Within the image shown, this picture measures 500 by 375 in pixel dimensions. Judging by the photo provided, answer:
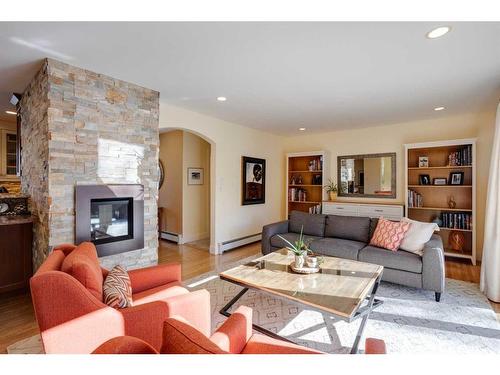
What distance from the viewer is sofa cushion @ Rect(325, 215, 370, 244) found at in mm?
3667

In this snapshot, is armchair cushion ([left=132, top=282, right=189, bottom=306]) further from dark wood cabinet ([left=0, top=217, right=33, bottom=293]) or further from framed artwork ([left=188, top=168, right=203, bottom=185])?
framed artwork ([left=188, top=168, right=203, bottom=185])

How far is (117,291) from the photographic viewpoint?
1.54 meters

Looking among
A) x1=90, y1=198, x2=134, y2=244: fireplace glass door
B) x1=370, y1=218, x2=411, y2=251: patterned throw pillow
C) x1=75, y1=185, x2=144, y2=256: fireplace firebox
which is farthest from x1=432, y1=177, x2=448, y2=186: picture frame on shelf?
x1=90, y1=198, x2=134, y2=244: fireplace glass door

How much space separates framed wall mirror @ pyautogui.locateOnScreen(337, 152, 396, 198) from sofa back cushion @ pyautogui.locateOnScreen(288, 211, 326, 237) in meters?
1.50

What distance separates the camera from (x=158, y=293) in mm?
1850

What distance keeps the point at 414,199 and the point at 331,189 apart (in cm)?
150

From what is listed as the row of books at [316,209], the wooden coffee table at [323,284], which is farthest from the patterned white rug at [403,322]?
the row of books at [316,209]

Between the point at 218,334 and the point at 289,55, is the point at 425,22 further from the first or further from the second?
the point at 218,334

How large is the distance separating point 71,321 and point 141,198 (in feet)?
6.42

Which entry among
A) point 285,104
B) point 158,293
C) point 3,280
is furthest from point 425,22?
point 3,280

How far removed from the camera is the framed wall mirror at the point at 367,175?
482cm

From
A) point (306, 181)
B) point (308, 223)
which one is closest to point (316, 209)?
point (306, 181)

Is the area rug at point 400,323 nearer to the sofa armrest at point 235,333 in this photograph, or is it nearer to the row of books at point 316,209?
the sofa armrest at point 235,333

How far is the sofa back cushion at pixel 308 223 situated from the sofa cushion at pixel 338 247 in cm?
44
